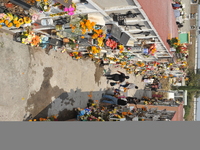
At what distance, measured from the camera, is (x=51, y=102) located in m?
7.85

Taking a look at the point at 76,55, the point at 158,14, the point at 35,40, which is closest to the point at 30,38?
the point at 35,40

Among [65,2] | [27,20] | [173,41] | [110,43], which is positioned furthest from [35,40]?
[173,41]

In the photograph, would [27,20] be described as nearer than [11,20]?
No

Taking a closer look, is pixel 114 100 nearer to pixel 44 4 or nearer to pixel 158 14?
pixel 158 14

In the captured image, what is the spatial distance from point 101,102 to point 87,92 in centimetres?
139

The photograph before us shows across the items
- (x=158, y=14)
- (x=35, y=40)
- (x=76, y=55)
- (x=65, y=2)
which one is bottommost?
(x=76, y=55)

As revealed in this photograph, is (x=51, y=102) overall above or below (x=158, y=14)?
below

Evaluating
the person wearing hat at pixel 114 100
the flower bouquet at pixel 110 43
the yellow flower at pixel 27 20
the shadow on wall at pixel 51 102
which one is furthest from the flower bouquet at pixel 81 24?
the person wearing hat at pixel 114 100

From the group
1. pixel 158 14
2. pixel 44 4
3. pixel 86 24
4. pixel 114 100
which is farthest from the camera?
pixel 114 100

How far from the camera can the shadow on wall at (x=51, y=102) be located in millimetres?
7156

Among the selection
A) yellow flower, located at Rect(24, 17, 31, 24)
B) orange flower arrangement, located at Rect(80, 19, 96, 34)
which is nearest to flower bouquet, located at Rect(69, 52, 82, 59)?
orange flower arrangement, located at Rect(80, 19, 96, 34)

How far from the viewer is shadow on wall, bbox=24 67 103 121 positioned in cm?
716

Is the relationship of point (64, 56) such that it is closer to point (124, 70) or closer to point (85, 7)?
point (85, 7)

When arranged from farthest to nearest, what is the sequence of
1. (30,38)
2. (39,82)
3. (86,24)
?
(39,82)
(30,38)
(86,24)
